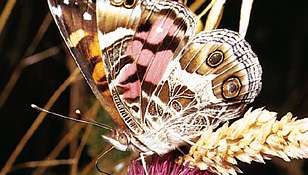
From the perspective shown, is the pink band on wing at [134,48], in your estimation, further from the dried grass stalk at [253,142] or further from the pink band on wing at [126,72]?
the dried grass stalk at [253,142]

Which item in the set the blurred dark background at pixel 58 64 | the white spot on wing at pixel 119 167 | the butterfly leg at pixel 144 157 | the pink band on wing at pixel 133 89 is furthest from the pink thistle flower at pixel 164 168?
the blurred dark background at pixel 58 64

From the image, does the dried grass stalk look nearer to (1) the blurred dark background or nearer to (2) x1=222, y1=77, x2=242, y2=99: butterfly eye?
(2) x1=222, y1=77, x2=242, y2=99: butterfly eye

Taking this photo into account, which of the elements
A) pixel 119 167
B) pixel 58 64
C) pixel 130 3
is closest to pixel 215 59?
pixel 130 3

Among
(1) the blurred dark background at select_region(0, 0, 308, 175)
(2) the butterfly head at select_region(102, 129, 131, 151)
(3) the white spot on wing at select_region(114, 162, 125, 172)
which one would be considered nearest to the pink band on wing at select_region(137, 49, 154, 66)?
(2) the butterfly head at select_region(102, 129, 131, 151)

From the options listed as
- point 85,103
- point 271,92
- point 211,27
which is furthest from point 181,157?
point 271,92

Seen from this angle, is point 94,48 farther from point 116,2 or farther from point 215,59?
point 215,59

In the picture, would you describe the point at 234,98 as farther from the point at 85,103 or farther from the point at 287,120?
the point at 85,103
